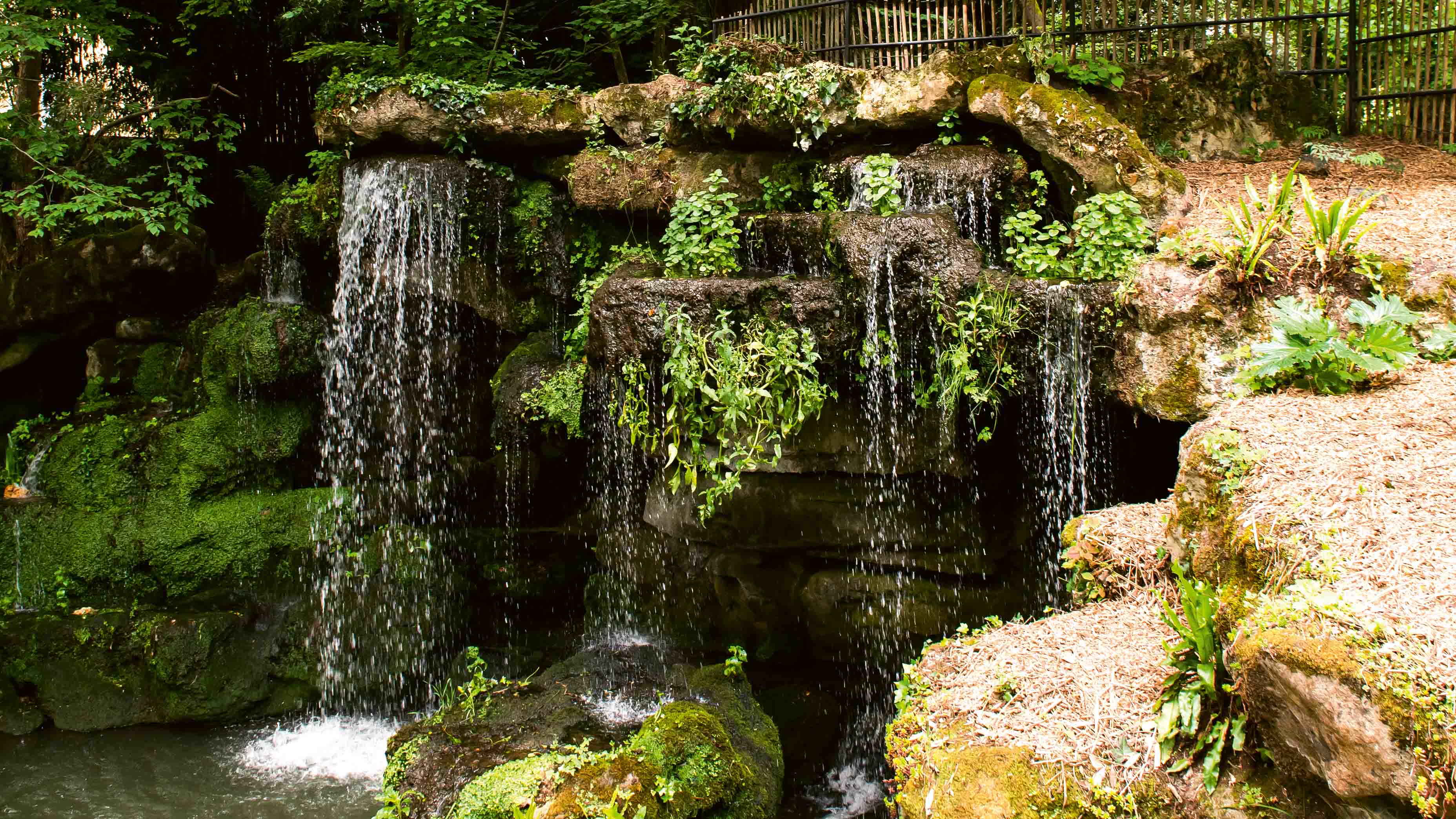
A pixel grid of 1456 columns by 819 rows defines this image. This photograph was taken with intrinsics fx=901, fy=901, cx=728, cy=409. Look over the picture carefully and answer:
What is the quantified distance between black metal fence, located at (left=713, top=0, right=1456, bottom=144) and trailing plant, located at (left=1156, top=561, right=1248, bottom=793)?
6.51m

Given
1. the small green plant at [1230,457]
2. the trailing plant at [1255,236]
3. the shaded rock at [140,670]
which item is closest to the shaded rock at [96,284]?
the shaded rock at [140,670]

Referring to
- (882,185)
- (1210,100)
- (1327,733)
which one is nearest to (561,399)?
(882,185)

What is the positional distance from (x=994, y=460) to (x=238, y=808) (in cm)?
570

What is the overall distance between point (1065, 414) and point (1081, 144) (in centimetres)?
204

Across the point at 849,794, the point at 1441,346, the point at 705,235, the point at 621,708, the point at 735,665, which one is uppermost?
the point at 705,235

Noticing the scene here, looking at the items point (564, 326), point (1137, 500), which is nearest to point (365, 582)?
point (564, 326)

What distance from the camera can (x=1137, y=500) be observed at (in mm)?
5859

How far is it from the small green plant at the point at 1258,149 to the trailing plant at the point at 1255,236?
297 cm

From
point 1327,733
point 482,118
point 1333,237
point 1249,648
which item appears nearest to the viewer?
point 1327,733

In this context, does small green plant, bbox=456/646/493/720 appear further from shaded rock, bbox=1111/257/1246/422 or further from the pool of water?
shaded rock, bbox=1111/257/1246/422

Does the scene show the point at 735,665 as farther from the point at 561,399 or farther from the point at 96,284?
the point at 96,284

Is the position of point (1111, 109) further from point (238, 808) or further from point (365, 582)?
point (238, 808)

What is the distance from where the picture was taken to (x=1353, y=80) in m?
8.39

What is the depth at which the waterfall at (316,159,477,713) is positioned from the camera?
8.02 meters
